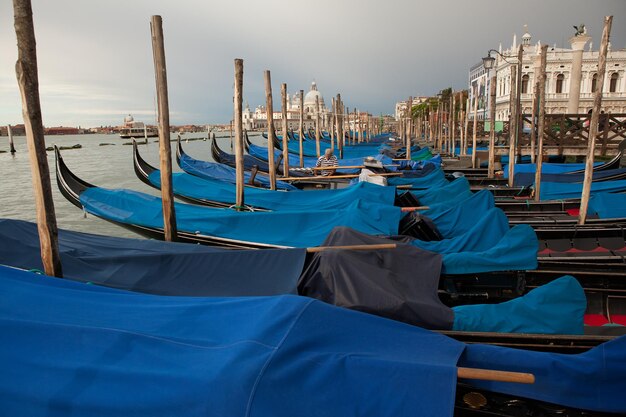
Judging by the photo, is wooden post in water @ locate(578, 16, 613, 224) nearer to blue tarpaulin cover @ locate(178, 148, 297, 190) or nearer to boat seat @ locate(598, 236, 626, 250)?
boat seat @ locate(598, 236, 626, 250)

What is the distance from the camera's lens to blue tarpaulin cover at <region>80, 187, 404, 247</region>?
4.01m

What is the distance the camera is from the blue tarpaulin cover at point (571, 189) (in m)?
6.03

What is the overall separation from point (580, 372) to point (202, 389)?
1.36m

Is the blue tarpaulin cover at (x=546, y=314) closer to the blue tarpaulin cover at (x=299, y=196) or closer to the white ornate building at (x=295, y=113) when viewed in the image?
the blue tarpaulin cover at (x=299, y=196)

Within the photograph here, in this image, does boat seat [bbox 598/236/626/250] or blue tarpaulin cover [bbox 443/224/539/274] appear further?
boat seat [bbox 598/236/626/250]

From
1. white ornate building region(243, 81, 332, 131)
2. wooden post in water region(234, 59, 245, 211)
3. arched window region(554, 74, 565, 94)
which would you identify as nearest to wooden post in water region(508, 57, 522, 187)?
wooden post in water region(234, 59, 245, 211)

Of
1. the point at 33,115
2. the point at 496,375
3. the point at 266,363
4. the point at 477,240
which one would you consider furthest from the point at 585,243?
the point at 33,115

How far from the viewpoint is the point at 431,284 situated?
107 inches

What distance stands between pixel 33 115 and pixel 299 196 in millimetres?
3616

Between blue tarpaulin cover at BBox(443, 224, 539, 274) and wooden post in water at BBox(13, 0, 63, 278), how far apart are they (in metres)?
2.44

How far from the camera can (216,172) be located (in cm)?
850

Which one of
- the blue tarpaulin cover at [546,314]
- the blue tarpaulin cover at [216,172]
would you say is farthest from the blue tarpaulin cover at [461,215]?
the blue tarpaulin cover at [216,172]

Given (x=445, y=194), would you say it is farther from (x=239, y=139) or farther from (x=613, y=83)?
(x=613, y=83)

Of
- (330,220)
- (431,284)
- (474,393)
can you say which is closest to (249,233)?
(330,220)
